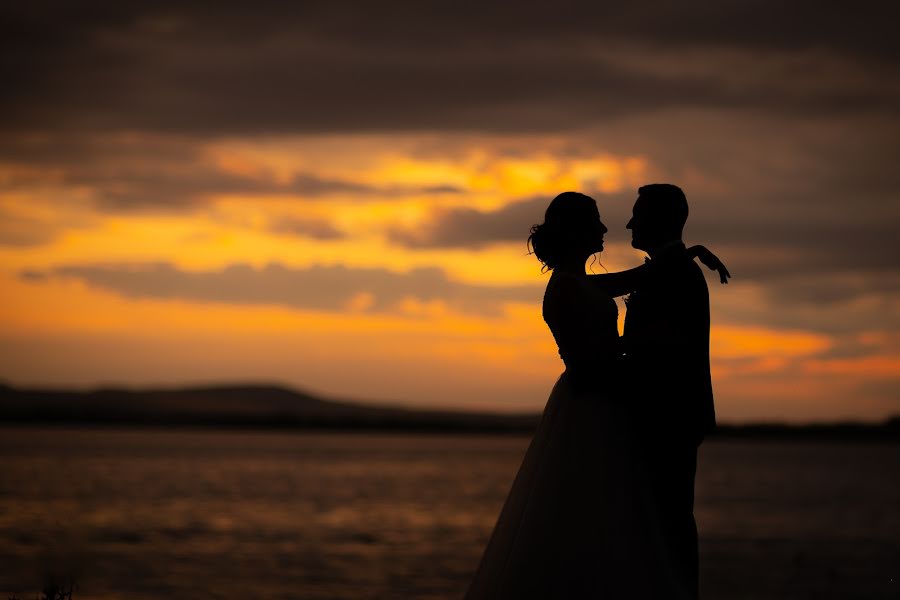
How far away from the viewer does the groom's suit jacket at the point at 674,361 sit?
6.84 m

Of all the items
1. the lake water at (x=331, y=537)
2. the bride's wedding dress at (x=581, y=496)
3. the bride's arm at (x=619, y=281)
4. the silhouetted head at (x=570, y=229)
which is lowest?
the lake water at (x=331, y=537)

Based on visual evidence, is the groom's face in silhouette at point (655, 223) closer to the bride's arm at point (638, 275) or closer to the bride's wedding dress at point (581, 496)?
the bride's arm at point (638, 275)

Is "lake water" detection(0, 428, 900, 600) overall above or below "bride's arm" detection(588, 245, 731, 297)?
below

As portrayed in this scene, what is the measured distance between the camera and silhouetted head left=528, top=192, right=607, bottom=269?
714 cm

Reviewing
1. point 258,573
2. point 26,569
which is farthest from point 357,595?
point 26,569

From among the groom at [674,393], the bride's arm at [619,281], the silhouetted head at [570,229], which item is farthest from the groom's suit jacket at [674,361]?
the silhouetted head at [570,229]

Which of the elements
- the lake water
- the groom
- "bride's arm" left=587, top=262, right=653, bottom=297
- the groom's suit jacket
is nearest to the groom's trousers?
the groom

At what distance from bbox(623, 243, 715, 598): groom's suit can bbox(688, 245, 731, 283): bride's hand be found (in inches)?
8.6

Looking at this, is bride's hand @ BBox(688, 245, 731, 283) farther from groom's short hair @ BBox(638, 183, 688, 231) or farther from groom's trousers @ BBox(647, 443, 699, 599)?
groom's trousers @ BBox(647, 443, 699, 599)

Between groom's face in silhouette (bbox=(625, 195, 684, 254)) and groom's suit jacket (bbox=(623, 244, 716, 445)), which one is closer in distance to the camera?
groom's suit jacket (bbox=(623, 244, 716, 445))

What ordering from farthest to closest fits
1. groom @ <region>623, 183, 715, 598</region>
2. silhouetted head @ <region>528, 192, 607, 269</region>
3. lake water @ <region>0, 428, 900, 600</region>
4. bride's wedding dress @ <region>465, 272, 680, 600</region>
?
1. lake water @ <region>0, 428, 900, 600</region>
2. silhouetted head @ <region>528, 192, 607, 269</region>
3. groom @ <region>623, 183, 715, 598</region>
4. bride's wedding dress @ <region>465, 272, 680, 600</region>

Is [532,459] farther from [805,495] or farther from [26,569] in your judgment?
[805,495]

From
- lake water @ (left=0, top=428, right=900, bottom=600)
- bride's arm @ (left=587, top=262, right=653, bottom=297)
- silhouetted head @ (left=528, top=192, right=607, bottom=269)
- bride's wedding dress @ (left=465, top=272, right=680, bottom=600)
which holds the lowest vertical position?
lake water @ (left=0, top=428, right=900, bottom=600)

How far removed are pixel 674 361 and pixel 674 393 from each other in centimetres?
18
